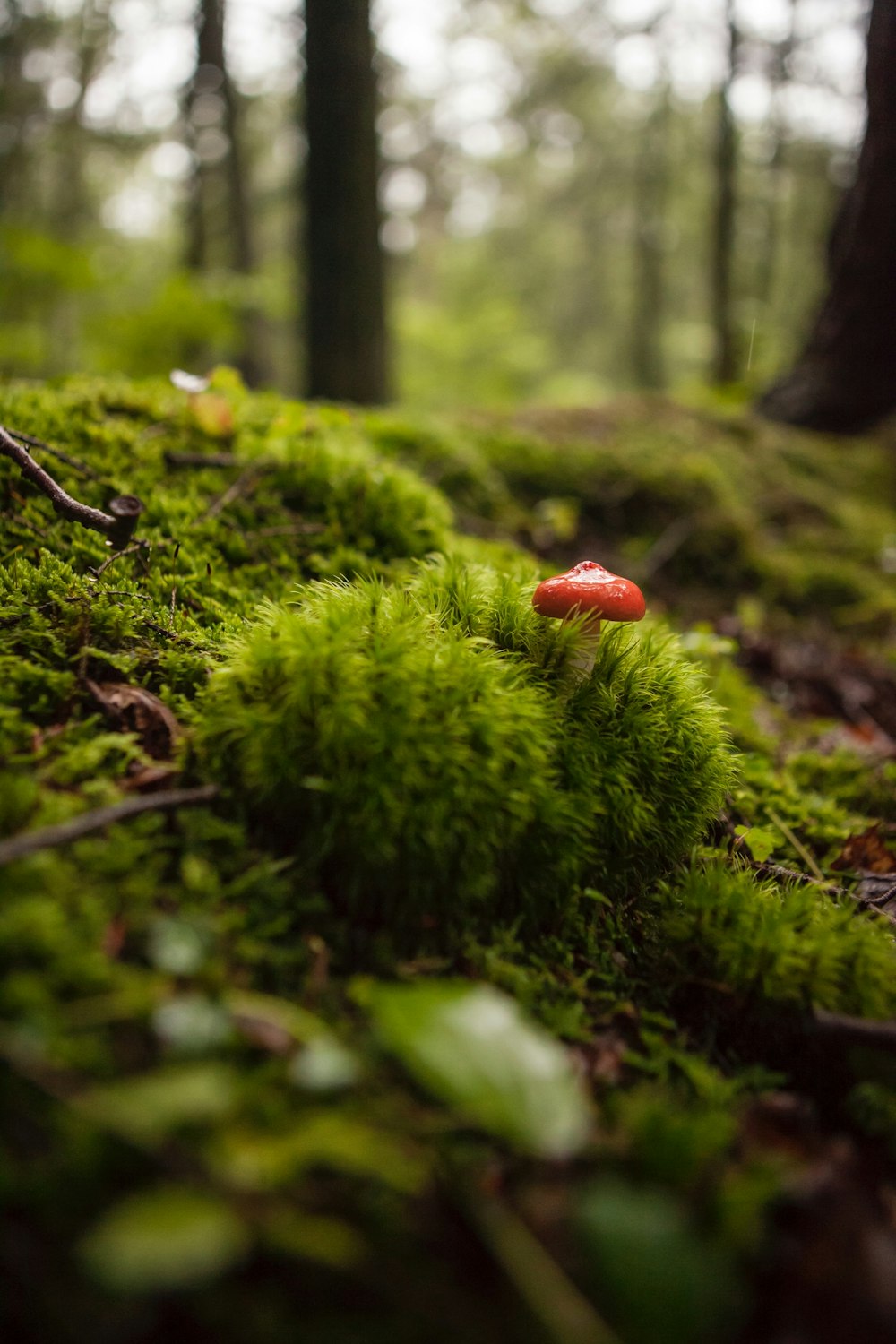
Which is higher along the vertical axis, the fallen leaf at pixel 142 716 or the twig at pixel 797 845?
the fallen leaf at pixel 142 716

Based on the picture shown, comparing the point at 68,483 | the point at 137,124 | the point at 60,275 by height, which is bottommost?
the point at 68,483

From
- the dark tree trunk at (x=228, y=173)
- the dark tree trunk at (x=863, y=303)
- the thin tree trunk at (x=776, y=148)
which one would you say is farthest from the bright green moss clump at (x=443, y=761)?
the thin tree trunk at (x=776, y=148)

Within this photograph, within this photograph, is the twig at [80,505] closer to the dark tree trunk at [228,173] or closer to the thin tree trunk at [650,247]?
the dark tree trunk at [228,173]

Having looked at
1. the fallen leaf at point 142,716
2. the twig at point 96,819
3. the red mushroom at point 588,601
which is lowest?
the twig at point 96,819

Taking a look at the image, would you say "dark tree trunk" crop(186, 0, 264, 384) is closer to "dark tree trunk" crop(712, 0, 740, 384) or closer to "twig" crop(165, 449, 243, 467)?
"dark tree trunk" crop(712, 0, 740, 384)

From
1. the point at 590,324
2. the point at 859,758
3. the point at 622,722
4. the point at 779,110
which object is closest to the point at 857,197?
the point at 859,758

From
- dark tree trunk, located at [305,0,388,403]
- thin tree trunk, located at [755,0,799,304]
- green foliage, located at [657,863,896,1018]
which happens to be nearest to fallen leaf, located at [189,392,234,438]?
green foliage, located at [657,863,896,1018]

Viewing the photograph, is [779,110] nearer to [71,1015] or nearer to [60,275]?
[60,275]
